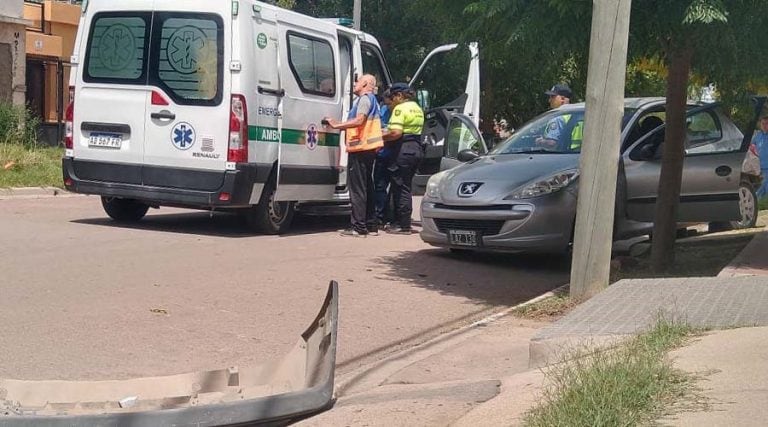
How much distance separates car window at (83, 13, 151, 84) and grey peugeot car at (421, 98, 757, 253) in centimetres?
337

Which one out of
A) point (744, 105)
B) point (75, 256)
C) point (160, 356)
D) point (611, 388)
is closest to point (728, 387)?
point (611, 388)

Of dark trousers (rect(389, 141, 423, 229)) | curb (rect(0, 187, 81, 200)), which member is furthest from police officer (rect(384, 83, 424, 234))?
curb (rect(0, 187, 81, 200))

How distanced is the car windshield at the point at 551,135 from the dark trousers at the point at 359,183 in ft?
5.37

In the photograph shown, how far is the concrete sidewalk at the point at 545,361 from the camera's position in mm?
4543

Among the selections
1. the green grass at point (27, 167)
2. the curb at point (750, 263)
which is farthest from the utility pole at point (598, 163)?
the green grass at point (27, 167)

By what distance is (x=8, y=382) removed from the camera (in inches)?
196

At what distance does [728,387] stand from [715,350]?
2.38 feet

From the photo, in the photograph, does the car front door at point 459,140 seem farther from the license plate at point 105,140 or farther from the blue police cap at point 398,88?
the license plate at point 105,140

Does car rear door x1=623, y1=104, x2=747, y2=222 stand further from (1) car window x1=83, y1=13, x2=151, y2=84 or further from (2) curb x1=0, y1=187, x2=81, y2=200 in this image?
(2) curb x1=0, y1=187, x2=81, y2=200

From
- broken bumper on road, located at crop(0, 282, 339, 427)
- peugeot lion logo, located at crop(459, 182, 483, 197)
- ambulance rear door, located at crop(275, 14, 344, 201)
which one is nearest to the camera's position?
broken bumper on road, located at crop(0, 282, 339, 427)

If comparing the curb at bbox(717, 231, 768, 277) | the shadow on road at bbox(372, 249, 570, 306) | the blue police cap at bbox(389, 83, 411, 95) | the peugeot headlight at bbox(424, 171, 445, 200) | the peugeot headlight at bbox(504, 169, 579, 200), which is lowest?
the shadow on road at bbox(372, 249, 570, 306)

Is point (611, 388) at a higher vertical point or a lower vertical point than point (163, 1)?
lower

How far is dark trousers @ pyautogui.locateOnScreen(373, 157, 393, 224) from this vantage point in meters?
12.6

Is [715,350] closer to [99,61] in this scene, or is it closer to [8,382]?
[8,382]
